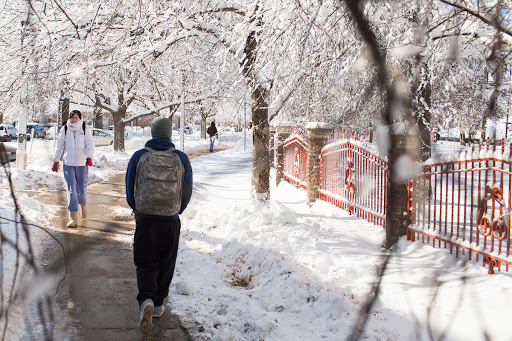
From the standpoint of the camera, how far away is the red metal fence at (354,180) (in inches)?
285

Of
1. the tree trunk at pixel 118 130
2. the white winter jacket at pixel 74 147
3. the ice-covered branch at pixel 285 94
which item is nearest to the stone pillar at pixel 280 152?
the ice-covered branch at pixel 285 94

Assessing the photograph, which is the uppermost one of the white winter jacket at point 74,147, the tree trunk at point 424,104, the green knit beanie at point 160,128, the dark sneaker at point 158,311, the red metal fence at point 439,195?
the tree trunk at point 424,104

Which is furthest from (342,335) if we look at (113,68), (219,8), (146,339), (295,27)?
(113,68)

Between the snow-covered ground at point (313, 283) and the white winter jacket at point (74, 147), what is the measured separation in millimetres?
1116

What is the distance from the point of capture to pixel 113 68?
8.55 metres

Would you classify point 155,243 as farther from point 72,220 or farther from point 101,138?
point 101,138

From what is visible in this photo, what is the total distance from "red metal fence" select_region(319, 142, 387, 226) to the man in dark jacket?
3.74 metres

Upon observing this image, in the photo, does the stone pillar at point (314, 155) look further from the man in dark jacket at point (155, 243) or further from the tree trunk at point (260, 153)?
the man in dark jacket at point (155, 243)

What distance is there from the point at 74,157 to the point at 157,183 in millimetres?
3681

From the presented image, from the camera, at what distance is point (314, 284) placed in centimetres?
471

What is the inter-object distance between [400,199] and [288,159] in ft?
23.7

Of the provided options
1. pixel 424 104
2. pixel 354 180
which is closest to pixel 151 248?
pixel 354 180

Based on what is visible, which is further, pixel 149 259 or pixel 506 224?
pixel 506 224

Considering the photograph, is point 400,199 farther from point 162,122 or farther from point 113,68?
point 113,68
